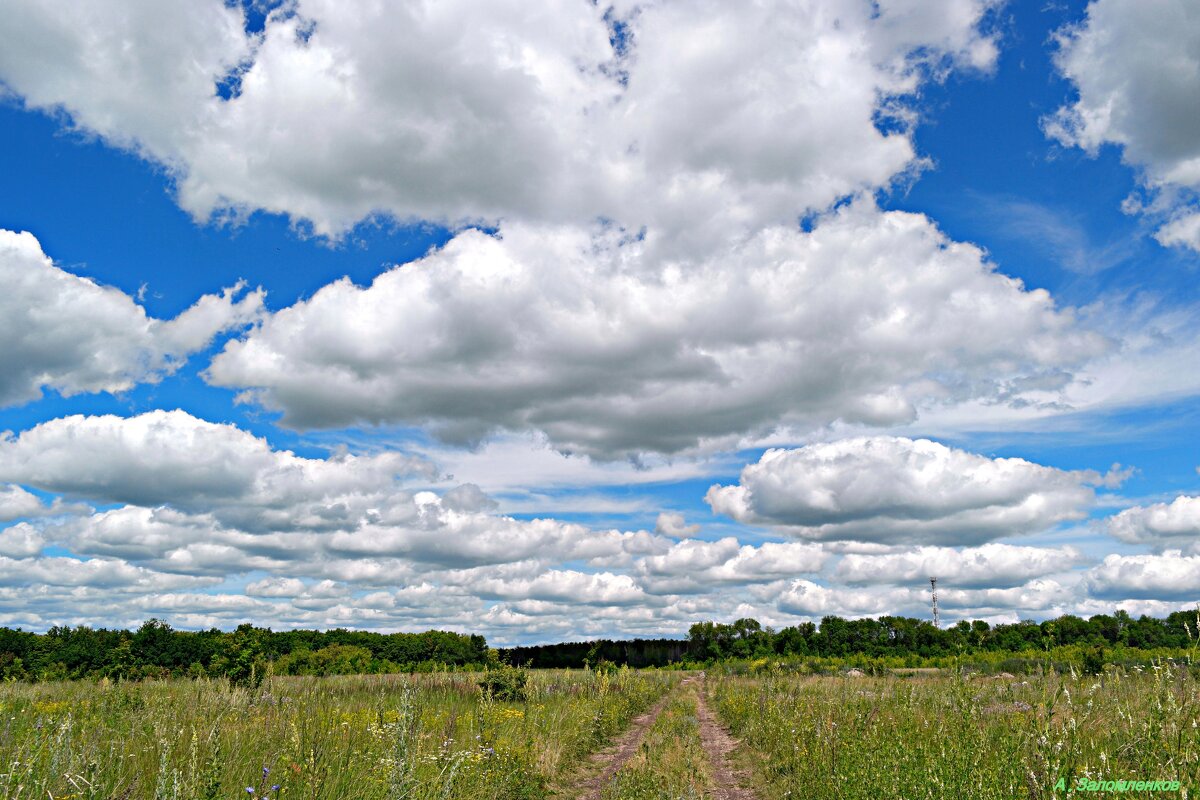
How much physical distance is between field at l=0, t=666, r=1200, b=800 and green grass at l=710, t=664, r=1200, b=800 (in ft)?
0.11

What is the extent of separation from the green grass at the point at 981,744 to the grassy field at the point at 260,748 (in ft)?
14.2

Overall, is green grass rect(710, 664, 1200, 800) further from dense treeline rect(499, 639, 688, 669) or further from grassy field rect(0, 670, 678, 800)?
dense treeline rect(499, 639, 688, 669)

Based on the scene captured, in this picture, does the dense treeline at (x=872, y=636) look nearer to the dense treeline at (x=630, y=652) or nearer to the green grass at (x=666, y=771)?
the dense treeline at (x=630, y=652)

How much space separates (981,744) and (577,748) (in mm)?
11088

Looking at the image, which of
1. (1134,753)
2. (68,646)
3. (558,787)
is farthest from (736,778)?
(68,646)

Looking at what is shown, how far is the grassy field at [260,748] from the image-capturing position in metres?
6.16

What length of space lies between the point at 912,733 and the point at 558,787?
5997 millimetres

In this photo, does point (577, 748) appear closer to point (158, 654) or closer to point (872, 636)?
point (158, 654)

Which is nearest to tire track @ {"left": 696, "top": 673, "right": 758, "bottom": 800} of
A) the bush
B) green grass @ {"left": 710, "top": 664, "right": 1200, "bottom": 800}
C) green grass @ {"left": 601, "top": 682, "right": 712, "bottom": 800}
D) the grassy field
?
green grass @ {"left": 601, "top": 682, "right": 712, "bottom": 800}

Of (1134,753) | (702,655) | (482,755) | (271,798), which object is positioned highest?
(1134,753)

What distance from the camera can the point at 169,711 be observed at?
30.9 ft

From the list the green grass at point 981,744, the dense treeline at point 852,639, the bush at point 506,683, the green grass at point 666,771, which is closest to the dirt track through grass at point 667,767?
the green grass at point 666,771

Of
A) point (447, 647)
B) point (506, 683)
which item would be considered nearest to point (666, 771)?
point (506, 683)

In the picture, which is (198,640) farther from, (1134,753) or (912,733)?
(1134,753)
